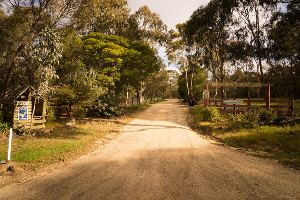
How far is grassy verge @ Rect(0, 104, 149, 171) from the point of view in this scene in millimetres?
10281

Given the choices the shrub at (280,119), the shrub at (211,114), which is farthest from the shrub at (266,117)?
the shrub at (211,114)

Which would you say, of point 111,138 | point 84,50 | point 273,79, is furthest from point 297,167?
point 273,79

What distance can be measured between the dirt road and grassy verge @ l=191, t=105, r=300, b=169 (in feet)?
4.79

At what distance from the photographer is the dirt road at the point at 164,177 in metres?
6.98

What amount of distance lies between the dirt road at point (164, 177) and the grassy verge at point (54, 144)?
39.2 inches

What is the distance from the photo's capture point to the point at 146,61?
94.9ft

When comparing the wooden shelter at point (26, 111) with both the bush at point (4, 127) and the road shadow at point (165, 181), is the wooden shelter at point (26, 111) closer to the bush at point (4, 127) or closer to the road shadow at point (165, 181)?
the bush at point (4, 127)

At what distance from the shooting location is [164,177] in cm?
835

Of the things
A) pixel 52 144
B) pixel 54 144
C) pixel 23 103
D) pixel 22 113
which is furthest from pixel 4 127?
pixel 54 144

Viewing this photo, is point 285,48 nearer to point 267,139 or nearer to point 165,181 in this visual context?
point 267,139

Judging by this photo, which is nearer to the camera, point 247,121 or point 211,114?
point 247,121

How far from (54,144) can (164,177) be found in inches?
266

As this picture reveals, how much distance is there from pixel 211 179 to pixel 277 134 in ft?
30.1

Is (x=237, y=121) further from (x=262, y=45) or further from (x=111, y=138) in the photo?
(x=262, y=45)
